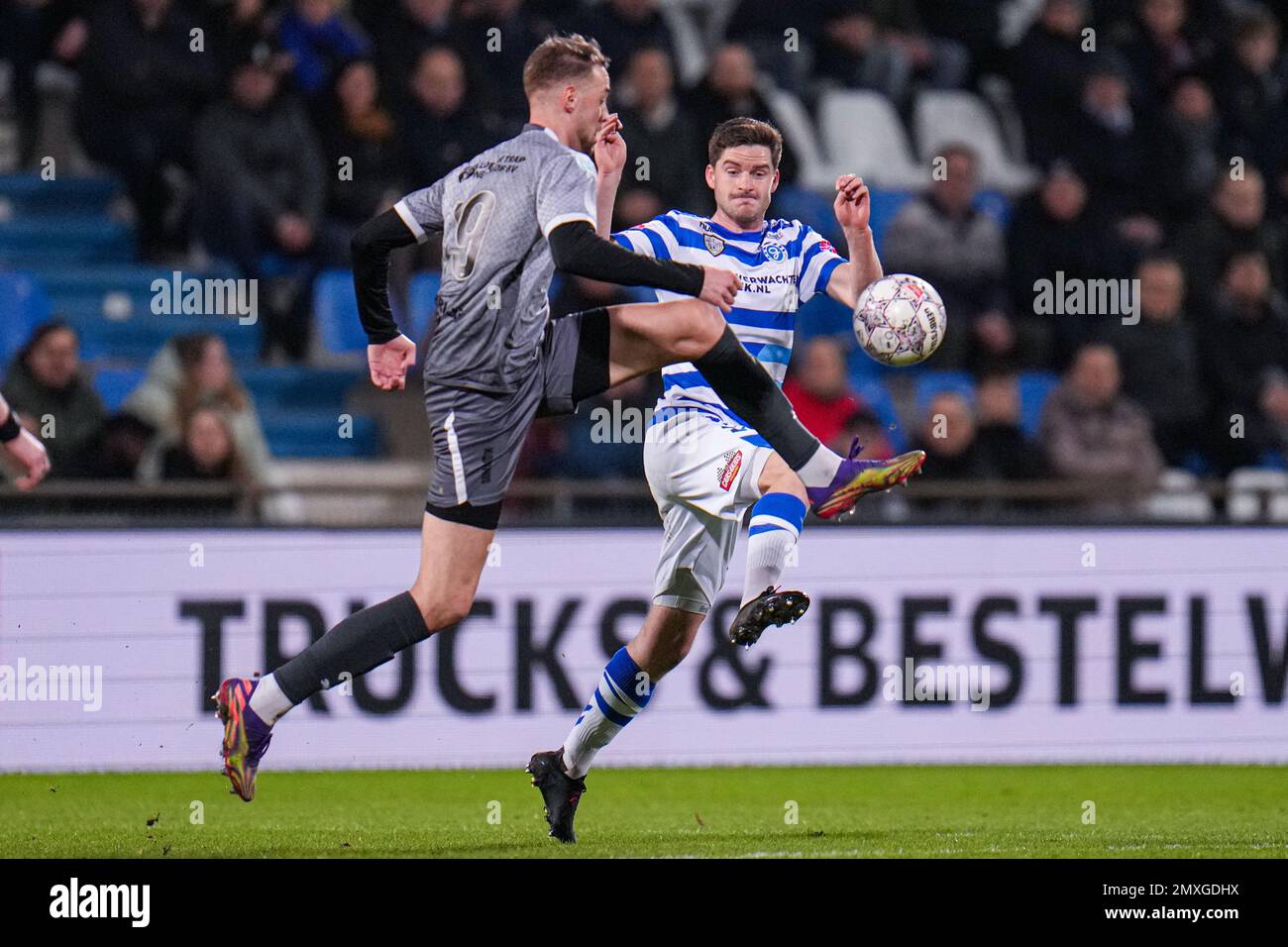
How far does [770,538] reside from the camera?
6605 millimetres

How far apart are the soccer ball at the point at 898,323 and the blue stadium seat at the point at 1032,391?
5.89 meters

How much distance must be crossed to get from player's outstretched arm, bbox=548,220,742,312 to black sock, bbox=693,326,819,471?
0.24 m

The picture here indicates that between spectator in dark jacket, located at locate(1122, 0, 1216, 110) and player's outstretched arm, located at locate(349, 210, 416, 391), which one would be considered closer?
player's outstretched arm, located at locate(349, 210, 416, 391)

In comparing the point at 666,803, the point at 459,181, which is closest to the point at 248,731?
the point at 459,181

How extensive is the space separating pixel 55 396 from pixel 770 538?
202 inches

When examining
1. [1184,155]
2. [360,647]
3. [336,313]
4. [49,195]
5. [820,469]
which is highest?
[1184,155]

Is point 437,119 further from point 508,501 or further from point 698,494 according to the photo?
point 698,494

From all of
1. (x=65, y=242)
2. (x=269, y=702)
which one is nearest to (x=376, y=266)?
(x=269, y=702)

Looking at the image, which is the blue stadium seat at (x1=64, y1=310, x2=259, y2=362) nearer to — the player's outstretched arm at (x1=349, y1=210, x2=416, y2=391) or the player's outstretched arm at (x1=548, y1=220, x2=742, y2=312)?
the player's outstretched arm at (x1=349, y1=210, x2=416, y2=391)

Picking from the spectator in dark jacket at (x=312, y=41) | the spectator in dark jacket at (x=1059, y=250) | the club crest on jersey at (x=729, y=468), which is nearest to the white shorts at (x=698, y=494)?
the club crest on jersey at (x=729, y=468)

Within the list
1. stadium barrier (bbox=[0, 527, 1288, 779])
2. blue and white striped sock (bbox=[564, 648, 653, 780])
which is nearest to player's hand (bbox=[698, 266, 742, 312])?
blue and white striped sock (bbox=[564, 648, 653, 780])

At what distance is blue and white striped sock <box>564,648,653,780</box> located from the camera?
718 centimetres
